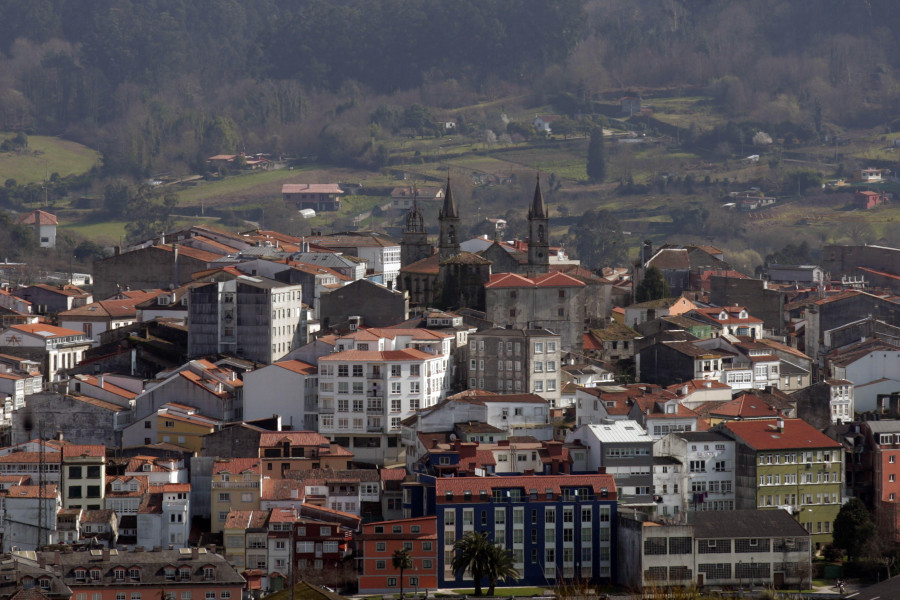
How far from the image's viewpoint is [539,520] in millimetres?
58719

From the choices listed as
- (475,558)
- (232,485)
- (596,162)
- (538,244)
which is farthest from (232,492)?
(596,162)

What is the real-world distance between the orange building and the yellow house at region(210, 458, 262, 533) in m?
4.41

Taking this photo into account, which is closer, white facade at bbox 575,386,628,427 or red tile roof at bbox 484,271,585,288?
white facade at bbox 575,386,628,427

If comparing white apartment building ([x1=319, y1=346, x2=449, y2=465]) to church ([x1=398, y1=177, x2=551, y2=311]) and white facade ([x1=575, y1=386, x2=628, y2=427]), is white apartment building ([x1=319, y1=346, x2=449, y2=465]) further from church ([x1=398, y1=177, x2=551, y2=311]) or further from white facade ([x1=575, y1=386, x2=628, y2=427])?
church ([x1=398, y1=177, x2=551, y2=311])

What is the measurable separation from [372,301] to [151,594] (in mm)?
27123

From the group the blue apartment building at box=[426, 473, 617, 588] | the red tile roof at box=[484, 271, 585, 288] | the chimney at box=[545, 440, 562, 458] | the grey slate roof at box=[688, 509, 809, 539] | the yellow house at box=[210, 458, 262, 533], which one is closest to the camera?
the grey slate roof at box=[688, 509, 809, 539]

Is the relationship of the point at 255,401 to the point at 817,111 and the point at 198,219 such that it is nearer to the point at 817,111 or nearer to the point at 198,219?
the point at 198,219

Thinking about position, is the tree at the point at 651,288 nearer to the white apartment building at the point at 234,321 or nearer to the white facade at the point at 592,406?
the white facade at the point at 592,406

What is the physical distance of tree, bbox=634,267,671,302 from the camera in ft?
292

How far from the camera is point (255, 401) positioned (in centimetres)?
6825

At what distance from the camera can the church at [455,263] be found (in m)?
82.1

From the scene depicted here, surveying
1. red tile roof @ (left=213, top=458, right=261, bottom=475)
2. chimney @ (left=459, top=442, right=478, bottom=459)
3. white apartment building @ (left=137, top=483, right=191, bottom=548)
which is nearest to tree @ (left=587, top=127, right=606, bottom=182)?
chimney @ (left=459, top=442, right=478, bottom=459)

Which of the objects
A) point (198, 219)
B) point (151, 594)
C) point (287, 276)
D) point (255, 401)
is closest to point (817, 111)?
point (198, 219)

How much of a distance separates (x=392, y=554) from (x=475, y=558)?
2.39m
